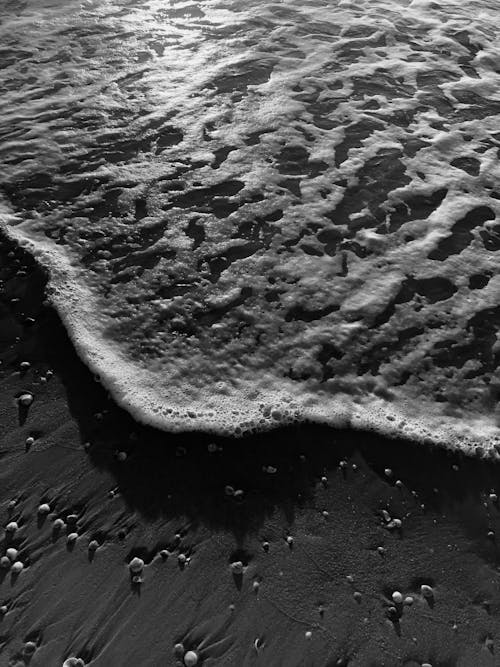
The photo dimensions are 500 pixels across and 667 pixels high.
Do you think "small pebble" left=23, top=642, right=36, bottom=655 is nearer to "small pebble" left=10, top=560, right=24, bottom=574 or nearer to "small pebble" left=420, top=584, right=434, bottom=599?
"small pebble" left=10, top=560, right=24, bottom=574

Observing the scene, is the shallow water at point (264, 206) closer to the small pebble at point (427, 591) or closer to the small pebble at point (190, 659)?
the small pebble at point (427, 591)

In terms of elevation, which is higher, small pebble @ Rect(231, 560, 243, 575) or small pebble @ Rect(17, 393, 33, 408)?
small pebble @ Rect(17, 393, 33, 408)

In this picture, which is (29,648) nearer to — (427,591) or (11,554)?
(11,554)

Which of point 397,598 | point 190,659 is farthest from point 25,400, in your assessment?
point 397,598

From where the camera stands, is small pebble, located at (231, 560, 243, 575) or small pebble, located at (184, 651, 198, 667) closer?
small pebble, located at (184, 651, 198, 667)

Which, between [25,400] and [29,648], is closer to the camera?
[29,648]

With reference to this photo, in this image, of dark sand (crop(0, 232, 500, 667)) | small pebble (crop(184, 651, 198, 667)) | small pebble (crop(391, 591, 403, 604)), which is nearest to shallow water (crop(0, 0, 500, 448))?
dark sand (crop(0, 232, 500, 667))

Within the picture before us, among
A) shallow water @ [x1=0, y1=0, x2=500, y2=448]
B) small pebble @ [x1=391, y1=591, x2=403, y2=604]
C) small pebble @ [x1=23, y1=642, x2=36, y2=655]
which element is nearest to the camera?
small pebble @ [x1=23, y1=642, x2=36, y2=655]
